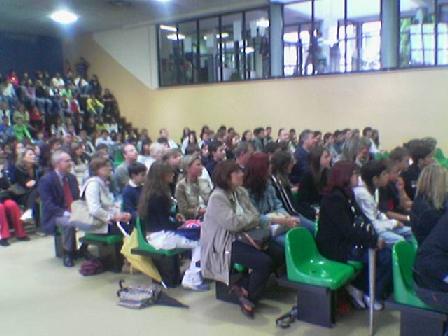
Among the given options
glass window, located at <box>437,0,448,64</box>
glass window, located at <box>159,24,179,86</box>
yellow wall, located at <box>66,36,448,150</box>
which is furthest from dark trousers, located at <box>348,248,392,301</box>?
glass window, located at <box>159,24,179,86</box>

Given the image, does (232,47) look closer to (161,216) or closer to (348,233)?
(161,216)

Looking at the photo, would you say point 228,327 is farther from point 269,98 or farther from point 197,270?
point 269,98

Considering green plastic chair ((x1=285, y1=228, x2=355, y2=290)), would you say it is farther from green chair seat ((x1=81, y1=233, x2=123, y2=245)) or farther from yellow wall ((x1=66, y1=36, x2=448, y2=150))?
yellow wall ((x1=66, y1=36, x2=448, y2=150))

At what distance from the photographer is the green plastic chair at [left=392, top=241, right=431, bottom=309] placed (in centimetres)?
267

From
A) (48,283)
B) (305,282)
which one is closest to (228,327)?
(305,282)

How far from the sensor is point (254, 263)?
341 cm

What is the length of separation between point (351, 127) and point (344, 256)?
26.5ft

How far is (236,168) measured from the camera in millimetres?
3541

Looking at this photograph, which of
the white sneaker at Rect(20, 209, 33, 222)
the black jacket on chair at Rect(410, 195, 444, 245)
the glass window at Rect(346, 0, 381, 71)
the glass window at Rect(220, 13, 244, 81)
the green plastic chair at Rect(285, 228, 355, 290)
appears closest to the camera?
the black jacket on chair at Rect(410, 195, 444, 245)

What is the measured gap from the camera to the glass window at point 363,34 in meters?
10.6

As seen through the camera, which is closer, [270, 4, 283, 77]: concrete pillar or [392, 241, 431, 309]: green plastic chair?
[392, 241, 431, 309]: green plastic chair

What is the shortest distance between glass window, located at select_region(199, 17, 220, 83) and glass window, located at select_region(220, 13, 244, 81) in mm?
234

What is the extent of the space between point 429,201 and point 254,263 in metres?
1.29

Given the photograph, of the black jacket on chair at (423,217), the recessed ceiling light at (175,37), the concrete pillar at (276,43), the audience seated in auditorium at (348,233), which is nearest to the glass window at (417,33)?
the concrete pillar at (276,43)
